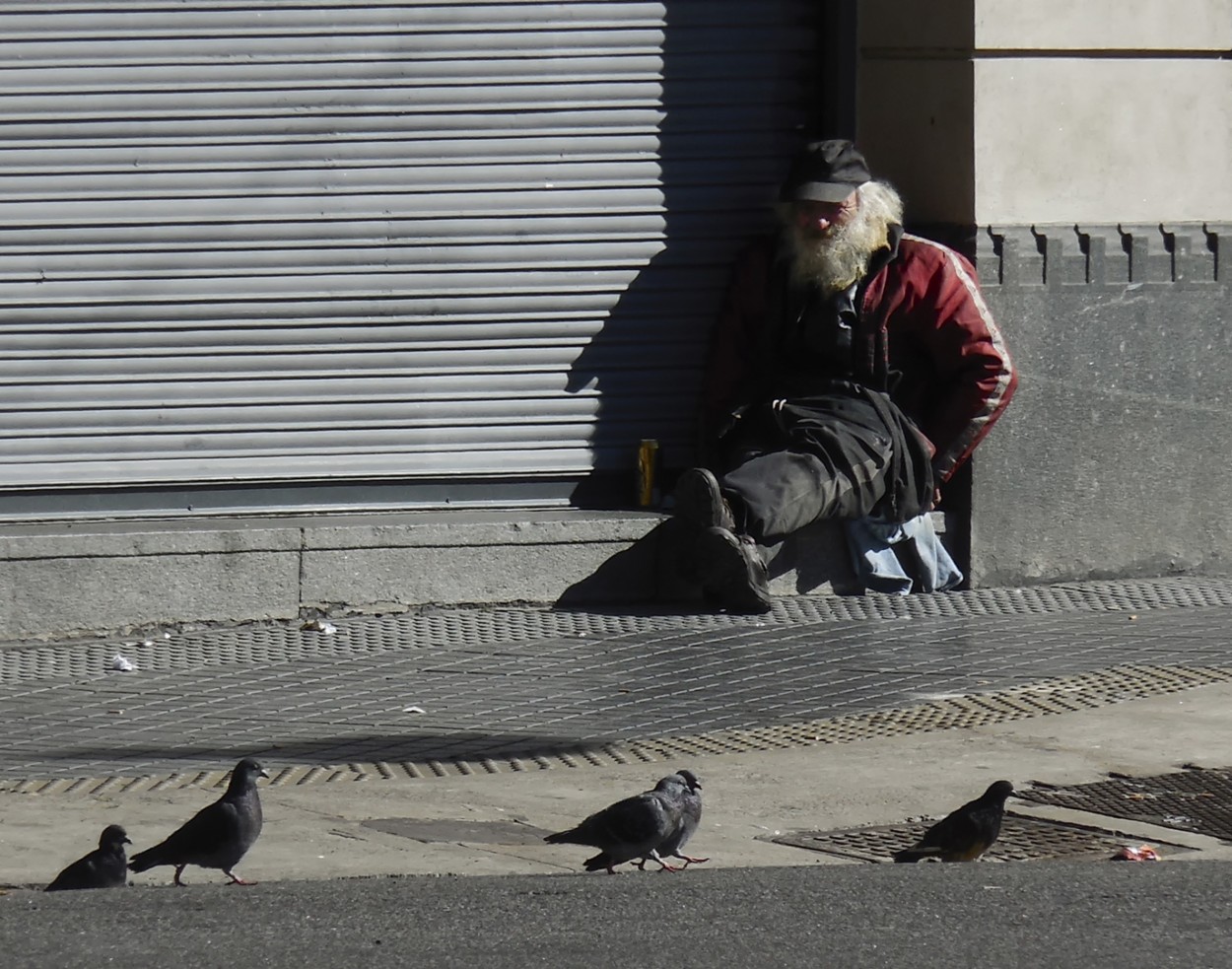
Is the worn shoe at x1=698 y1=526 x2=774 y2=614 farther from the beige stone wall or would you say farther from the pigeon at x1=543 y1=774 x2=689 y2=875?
the pigeon at x1=543 y1=774 x2=689 y2=875

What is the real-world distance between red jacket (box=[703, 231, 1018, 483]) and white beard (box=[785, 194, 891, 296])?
8cm

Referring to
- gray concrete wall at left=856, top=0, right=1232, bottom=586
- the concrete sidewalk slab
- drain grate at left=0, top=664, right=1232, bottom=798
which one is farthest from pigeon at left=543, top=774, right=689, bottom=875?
gray concrete wall at left=856, top=0, right=1232, bottom=586

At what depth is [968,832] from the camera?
561cm

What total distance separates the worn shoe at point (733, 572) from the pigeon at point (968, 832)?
3.40 metres

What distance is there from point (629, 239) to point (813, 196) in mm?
878

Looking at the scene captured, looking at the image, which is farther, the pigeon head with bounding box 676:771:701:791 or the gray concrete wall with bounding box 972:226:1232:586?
the gray concrete wall with bounding box 972:226:1232:586

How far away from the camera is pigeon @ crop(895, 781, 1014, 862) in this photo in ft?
18.4

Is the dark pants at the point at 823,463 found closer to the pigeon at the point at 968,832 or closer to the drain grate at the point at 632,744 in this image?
the drain grate at the point at 632,744

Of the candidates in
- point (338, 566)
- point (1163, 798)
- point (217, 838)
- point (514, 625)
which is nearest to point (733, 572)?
point (514, 625)

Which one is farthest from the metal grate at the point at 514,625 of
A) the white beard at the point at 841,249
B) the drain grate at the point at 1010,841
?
the drain grate at the point at 1010,841

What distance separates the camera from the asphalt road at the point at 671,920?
185 inches

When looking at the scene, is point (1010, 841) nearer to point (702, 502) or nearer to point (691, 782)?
point (691, 782)

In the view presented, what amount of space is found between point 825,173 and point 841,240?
27cm

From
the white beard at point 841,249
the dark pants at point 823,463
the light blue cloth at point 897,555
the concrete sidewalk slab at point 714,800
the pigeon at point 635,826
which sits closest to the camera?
the pigeon at point 635,826
